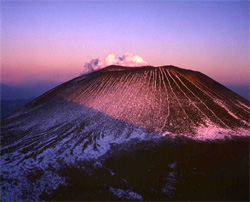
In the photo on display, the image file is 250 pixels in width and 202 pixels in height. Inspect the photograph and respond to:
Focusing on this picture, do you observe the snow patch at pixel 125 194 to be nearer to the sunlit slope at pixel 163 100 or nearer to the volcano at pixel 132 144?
the volcano at pixel 132 144

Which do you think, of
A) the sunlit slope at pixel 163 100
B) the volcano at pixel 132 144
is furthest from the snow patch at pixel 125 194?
the sunlit slope at pixel 163 100

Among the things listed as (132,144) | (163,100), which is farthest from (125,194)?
(163,100)

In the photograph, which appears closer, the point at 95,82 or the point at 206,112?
the point at 206,112

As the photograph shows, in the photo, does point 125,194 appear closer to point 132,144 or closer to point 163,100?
point 132,144

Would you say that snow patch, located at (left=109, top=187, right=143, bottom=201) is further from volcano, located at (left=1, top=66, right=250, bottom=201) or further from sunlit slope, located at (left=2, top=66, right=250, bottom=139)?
sunlit slope, located at (left=2, top=66, right=250, bottom=139)

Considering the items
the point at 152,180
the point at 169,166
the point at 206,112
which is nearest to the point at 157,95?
the point at 206,112

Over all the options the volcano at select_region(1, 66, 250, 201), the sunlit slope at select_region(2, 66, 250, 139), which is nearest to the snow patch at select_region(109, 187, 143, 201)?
the volcano at select_region(1, 66, 250, 201)

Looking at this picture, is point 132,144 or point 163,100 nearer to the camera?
point 132,144

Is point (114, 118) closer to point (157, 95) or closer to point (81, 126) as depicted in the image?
point (81, 126)
